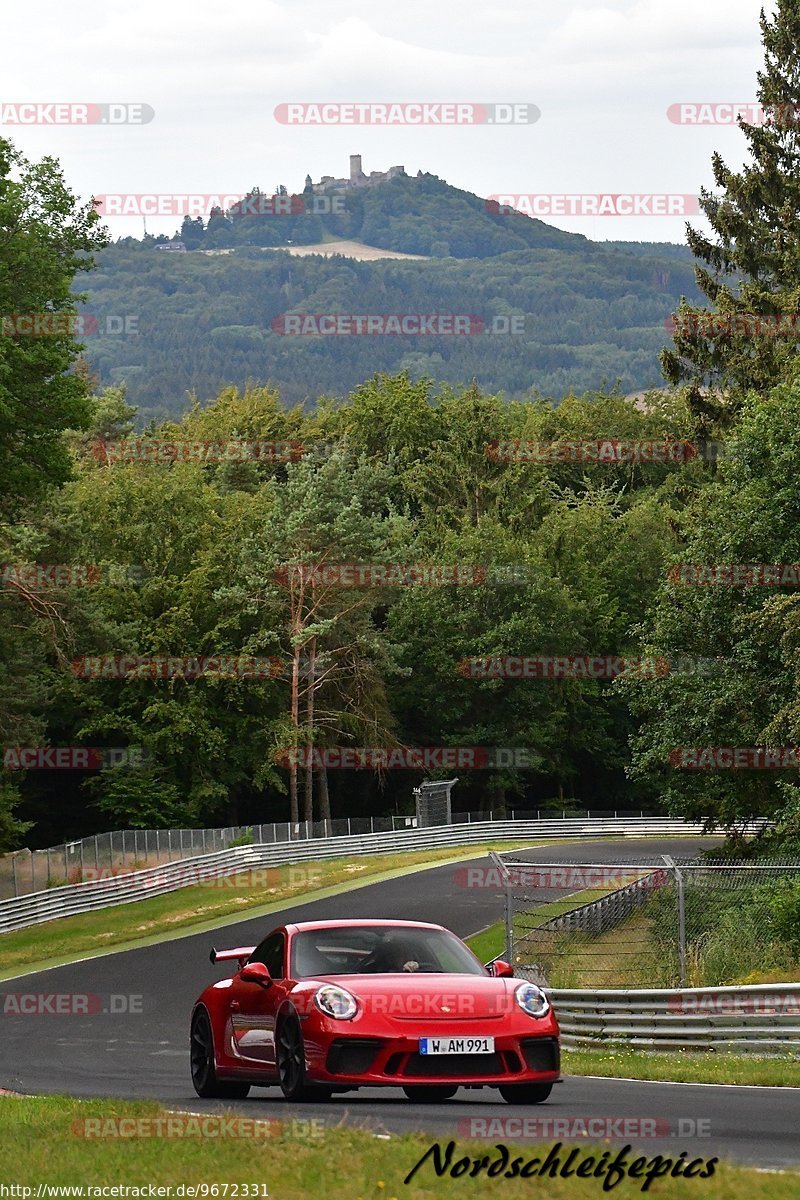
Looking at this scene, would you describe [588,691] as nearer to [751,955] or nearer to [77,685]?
[77,685]

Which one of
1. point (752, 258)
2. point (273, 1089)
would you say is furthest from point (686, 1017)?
point (752, 258)

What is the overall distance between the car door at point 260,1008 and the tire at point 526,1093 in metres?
1.62

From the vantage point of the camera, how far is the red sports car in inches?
433

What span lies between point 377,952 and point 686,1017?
640cm

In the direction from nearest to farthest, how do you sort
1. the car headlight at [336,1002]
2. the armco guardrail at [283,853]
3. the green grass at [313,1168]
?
the green grass at [313,1168]
the car headlight at [336,1002]
the armco guardrail at [283,853]

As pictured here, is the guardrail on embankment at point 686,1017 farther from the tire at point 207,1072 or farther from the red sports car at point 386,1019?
the tire at point 207,1072

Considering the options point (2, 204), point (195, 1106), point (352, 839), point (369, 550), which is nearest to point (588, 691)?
point (369, 550)

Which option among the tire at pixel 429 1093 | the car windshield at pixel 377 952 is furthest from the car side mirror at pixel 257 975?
the tire at pixel 429 1093

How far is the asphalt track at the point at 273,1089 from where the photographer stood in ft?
31.1

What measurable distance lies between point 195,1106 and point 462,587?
240 ft

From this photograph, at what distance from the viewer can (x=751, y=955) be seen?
67.1 ft

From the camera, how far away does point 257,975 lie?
1209 centimetres

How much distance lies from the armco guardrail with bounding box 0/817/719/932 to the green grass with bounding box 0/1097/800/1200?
36.8 metres

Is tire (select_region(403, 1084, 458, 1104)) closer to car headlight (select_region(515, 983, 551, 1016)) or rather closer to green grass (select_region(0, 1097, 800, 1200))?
car headlight (select_region(515, 983, 551, 1016))
